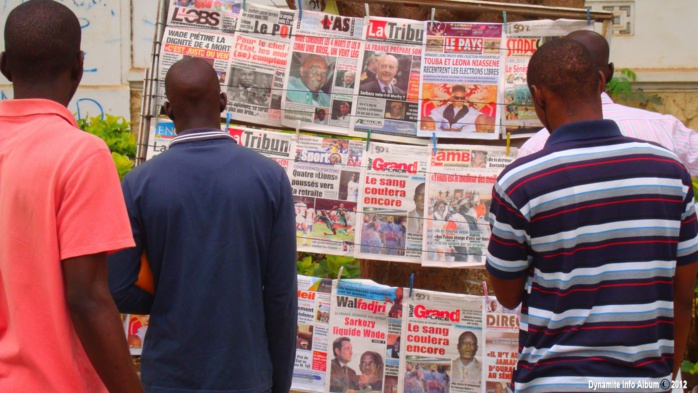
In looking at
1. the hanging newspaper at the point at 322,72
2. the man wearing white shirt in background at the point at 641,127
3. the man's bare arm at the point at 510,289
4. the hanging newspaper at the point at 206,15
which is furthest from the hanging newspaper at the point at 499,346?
the hanging newspaper at the point at 206,15

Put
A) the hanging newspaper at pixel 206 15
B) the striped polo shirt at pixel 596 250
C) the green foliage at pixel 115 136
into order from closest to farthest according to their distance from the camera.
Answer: the striped polo shirt at pixel 596 250 → the hanging newspaper at pixel 206 15 → the green foliage at pixel 115 136

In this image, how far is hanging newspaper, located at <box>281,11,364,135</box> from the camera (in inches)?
126

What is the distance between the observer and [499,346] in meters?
3.06

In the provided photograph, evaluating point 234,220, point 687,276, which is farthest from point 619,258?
point 234,220

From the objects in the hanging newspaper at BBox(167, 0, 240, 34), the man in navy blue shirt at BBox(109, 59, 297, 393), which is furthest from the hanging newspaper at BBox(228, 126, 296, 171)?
the man in navy blue shirt at BBox(109, 59, 297, 393)

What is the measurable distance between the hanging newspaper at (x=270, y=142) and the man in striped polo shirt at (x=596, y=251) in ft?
4.65

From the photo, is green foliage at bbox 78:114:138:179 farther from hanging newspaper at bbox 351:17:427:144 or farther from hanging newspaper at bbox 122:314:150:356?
hanging newspaper at bbox 351:17:427:144

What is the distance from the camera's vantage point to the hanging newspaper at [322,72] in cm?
321

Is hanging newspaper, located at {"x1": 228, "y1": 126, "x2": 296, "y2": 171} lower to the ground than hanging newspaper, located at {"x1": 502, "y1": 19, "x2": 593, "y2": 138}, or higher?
lower

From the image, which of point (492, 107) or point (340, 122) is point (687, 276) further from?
point (340, 122)

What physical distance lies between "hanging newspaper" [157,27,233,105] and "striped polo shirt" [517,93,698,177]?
1.34 meters

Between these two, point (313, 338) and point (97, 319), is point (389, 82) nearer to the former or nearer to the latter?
point (313, 338)

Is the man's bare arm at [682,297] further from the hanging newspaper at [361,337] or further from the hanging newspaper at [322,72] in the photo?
the hanging newspaper at [322,72]

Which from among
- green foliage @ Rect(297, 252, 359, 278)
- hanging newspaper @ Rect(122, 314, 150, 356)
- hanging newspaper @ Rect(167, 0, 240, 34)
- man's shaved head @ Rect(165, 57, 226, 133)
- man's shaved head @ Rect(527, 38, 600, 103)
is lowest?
hanging newspaper @ Rect(122, 314, 150, 356)
